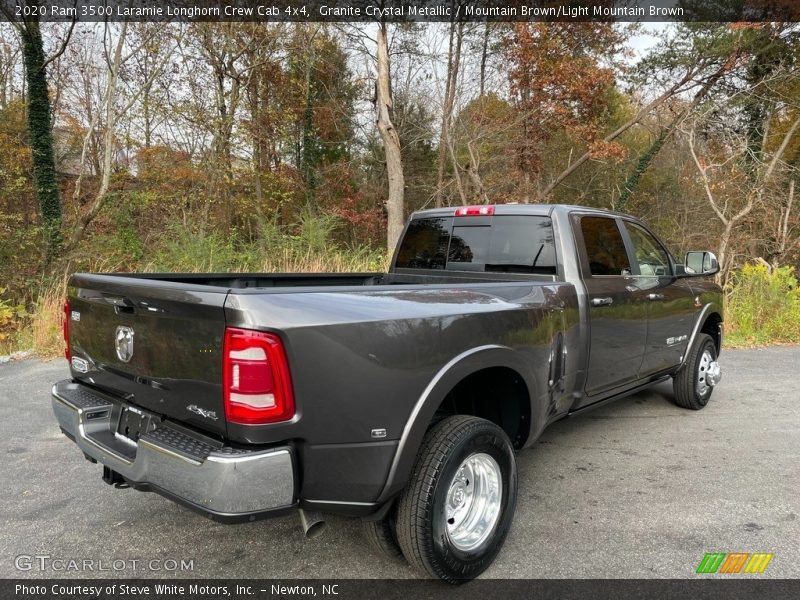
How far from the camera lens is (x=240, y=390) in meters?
1.87

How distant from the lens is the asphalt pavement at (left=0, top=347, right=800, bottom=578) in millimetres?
2559

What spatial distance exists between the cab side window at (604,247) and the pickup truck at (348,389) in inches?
4.5

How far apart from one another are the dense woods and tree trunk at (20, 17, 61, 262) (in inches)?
1.5

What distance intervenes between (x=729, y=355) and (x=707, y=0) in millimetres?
16029

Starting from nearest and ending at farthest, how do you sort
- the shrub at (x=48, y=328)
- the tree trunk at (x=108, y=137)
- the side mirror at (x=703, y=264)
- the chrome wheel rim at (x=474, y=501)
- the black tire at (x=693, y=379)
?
the chrome wheel rim at (x=474, y=501)
the side mirror at (x=703, y=264)
the black tire at (x=693, y=379)
the shrub at (x=48, y=328)
the tree trunk at (x=108, y=137)

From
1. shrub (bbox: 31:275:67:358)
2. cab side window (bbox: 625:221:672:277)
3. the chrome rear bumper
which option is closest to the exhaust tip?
the chrome rear bumper

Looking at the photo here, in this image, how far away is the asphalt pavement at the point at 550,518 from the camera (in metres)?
2.56

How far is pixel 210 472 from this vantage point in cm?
185

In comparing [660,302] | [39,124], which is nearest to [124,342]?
[660,302]

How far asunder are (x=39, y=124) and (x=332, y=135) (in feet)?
37.3

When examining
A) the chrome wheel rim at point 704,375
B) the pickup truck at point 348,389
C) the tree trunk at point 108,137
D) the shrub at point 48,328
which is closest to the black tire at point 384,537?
the pickup truck at point 348,389

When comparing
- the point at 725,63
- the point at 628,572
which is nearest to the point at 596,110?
the point at 725,63

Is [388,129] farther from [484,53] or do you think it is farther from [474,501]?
[474,501]

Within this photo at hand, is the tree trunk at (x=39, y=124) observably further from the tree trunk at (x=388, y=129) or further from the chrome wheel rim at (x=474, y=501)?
the chrome wheel rim at (x=474, y=501)
